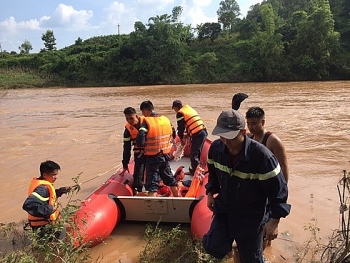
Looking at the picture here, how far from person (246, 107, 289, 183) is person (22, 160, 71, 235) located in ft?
5.92

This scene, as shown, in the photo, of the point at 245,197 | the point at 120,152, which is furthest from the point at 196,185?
the point at 120,152

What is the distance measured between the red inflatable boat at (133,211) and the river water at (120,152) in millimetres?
210

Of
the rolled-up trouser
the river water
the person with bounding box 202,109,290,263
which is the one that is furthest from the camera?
the river water

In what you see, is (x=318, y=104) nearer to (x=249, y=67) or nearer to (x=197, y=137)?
(x=197, y=137)

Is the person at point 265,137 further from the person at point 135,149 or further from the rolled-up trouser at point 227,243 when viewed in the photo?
the person at point 135,149

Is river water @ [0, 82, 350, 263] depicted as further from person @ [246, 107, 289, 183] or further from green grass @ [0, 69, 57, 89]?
green grass @ [0, 69, 57, 89]

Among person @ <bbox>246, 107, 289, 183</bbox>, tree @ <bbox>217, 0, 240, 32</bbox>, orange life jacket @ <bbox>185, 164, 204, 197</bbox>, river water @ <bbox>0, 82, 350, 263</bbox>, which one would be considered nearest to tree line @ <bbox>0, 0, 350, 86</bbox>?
tree @ <bbox>217, 0, 240, 32</bbox>

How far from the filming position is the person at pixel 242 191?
2.11 metres

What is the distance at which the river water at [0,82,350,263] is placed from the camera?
4.24 m

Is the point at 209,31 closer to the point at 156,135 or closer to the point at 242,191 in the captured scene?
the point at 156,135

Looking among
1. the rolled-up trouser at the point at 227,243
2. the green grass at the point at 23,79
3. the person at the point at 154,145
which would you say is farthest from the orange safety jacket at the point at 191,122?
the green grass at the point at 23,79

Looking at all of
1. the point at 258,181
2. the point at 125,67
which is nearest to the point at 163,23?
the point at 125,67

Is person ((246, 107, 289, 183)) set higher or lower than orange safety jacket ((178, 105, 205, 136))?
higher

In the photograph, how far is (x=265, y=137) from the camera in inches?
114
